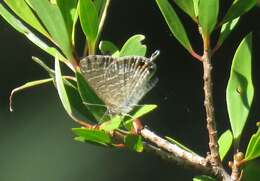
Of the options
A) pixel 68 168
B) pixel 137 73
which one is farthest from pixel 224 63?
pixel 137 73

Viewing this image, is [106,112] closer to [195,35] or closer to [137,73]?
[137,73]

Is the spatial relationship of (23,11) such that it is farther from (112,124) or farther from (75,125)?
(75,125)

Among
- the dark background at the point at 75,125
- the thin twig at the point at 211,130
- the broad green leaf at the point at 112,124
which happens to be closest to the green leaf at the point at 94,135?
the broad green leaf at the point at 112,124

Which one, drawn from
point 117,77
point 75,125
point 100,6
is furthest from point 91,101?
point 75,125

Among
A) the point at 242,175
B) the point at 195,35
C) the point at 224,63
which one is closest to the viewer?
the point at 242,175

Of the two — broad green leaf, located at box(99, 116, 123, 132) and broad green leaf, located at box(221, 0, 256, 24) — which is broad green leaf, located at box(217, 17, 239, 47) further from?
broad green leaf, located at box(99, 116, 123, 132)

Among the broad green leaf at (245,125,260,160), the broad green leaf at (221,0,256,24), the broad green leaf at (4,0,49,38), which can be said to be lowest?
the broad green leaf at (245,125,260,160)

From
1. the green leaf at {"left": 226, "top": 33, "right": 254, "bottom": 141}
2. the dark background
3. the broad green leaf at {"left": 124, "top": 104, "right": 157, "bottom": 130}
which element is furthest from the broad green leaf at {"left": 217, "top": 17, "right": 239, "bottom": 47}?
the dark background
